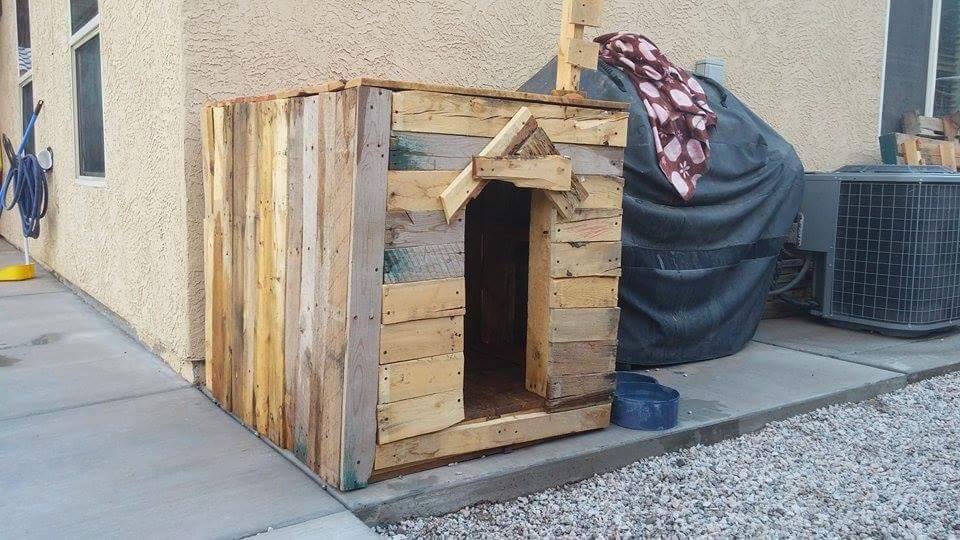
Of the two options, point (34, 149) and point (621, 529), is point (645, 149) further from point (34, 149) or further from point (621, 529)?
point (34, 149)

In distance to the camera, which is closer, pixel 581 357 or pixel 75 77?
pixel 581 357

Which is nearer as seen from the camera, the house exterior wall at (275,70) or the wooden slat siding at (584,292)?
the wooden slat siding at (584,292)

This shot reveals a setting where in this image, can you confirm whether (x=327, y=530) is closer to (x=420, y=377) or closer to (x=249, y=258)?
(x=420, y=377)

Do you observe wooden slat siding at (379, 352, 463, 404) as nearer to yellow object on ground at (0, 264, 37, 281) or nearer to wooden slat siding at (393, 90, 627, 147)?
Result: wooden slat siding at (393, 90, 627, 147)

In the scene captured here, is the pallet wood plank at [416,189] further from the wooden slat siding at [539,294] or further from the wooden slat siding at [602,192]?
the wooden slat siding at [602,192]

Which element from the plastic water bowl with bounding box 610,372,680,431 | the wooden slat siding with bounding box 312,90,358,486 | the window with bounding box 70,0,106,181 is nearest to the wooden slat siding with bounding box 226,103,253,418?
the wooden slat siding with bounding box 312,90,358,486

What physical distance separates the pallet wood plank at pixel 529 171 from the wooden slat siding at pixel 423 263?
29cm

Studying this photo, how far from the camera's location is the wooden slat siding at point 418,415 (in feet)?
9.11

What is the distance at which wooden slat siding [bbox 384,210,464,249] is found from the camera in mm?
2725

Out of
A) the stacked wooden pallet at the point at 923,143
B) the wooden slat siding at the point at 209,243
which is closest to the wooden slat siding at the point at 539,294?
the wooden slat siding at the point at 209,243

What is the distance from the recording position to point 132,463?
2.96m

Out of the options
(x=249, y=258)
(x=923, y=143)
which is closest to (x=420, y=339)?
(x=249, y=258)

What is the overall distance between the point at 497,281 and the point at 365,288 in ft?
6.41

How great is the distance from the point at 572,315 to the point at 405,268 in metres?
0.85
